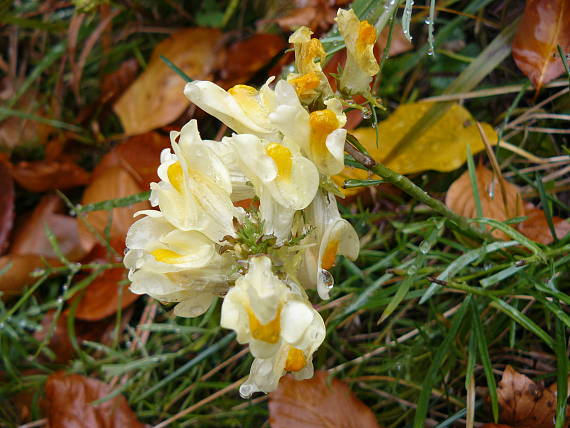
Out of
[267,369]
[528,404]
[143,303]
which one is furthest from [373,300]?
[143,303]

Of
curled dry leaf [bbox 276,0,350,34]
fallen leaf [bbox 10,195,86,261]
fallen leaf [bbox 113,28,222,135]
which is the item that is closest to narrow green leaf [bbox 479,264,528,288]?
curled dry leaf [bbox 276,0,350,34]

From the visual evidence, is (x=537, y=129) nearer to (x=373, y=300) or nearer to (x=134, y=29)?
(x=373, y=300)

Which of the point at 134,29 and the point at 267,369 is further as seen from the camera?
the point at 134,29

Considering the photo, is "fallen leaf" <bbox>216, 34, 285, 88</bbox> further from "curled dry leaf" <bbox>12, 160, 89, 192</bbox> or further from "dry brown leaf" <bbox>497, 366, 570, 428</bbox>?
"dry brown leaf" <bbox>497, 366, 570, 428</bbox>

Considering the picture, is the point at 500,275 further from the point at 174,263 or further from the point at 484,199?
the point at 174,263

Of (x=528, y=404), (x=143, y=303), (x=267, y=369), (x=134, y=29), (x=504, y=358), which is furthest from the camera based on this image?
(x=134, y=29)

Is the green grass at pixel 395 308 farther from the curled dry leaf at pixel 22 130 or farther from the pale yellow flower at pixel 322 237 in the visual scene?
the pale yellow flower at pixel 322 237
